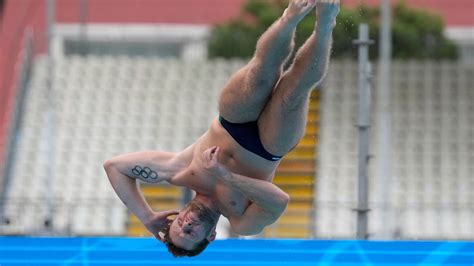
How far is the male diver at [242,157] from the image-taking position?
5.21m

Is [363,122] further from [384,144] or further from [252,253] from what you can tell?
[384,144]

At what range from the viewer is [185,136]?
1493 centimetres

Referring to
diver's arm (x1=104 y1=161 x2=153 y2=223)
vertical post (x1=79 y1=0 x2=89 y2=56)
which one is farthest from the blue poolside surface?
vertical post (x1=79 y1=0 x2=89 y2=56)

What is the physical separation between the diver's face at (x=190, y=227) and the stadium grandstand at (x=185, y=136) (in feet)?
24.2

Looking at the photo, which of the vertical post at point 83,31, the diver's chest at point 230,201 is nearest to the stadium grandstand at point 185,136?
the vertical post at point 83,31

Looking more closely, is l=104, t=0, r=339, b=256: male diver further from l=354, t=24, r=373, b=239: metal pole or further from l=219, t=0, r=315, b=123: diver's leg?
l=354, t=24, r=373, b=239: metal pole

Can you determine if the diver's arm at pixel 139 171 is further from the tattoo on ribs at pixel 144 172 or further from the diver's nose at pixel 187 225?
the diver's nose at pixel 187 225

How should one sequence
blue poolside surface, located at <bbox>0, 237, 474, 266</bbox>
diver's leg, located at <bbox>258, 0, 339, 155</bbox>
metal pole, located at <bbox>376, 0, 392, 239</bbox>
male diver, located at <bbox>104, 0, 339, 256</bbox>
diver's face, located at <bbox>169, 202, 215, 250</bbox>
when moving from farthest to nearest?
metal pole, located at <bbox>376, 0, 392, 239</bbox>
blue poolside surface, located at <bbox>0, 237, 474, 266</bbox>
diver's face, located at <bbox>169, 202, 215, 250</bbox>
male diver, located at <bbox>104, 0, 339, 256</bbox>
diver's leg, located at <bbox>258, 0, 339, 155</bbox>

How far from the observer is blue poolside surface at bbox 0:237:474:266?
6125mm

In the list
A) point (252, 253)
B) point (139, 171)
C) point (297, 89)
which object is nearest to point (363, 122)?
point (252, 253)

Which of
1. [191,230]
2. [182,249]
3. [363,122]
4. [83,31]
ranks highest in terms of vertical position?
[83,31]

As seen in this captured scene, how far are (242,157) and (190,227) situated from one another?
1.41 ft

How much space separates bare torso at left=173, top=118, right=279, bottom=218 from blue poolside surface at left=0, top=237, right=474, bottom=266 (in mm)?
601

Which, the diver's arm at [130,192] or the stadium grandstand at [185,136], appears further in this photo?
the stadium grandstand at [185,136]
